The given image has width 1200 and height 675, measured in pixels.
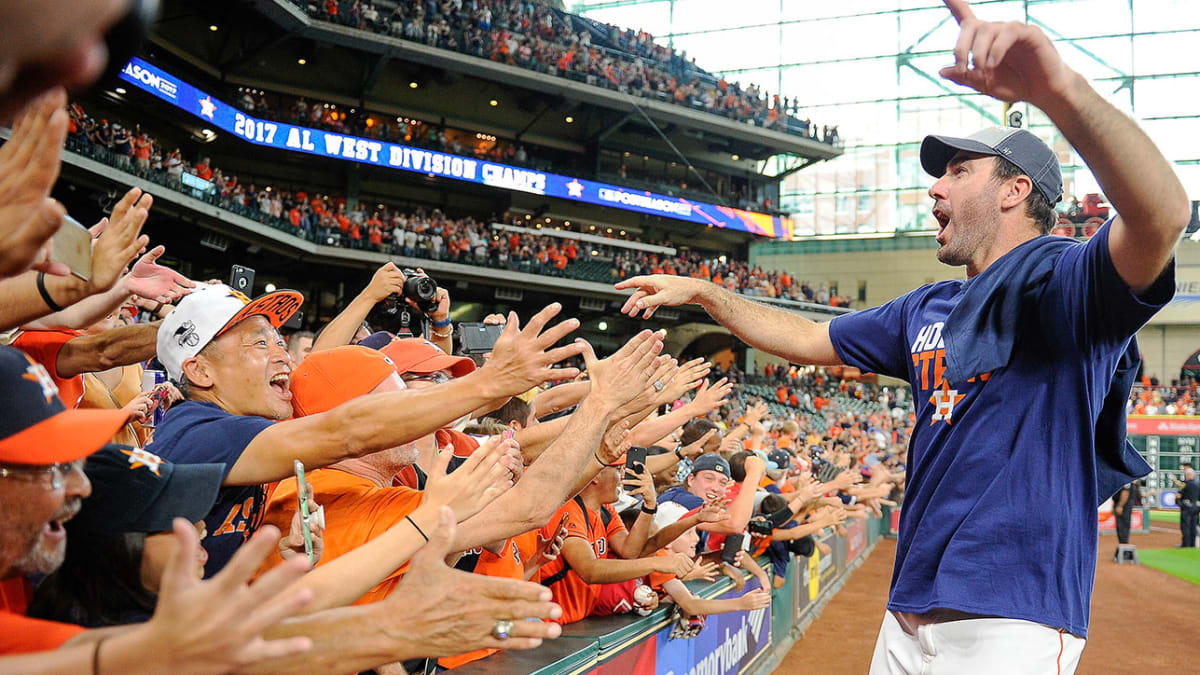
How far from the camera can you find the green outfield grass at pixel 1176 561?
16.0 metres

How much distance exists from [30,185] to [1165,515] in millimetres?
35964

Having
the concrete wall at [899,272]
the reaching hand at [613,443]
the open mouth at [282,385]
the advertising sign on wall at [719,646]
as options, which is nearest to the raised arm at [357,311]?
the open mouth at [282,385]

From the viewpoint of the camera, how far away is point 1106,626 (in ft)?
36.4

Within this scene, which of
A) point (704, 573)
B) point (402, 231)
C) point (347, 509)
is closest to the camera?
point (347, 509)

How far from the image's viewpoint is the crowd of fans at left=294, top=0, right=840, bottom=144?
26812mm

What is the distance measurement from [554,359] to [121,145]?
67.3 ft

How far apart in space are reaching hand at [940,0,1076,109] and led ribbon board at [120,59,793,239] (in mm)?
20535

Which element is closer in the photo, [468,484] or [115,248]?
[468,484]

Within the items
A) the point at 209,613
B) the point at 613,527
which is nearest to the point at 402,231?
the point at 613,527

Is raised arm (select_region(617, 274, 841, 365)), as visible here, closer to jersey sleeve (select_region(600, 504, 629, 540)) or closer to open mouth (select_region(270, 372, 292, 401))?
open mouth (select_region(270, 372, 292, 401))

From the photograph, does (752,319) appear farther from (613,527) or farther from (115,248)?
(613,527)

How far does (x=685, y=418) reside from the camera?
15.0ft

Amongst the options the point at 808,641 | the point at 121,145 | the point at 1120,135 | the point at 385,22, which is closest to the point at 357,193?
the point at 385,22

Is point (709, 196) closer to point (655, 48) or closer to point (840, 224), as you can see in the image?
point (655, 48)
